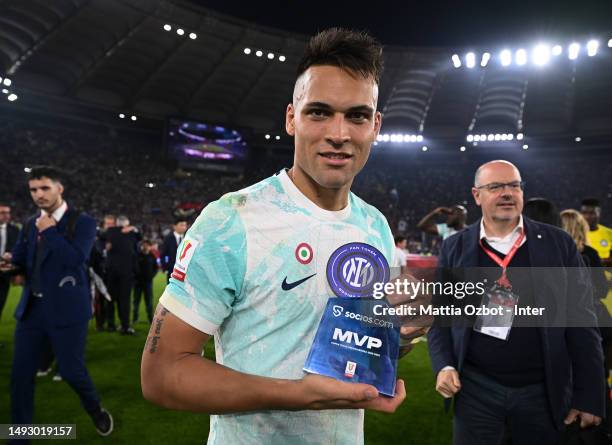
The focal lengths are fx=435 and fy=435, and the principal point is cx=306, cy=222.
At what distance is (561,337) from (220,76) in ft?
83.6

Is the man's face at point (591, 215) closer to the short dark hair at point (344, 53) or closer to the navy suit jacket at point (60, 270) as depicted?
the short dark hair at point (344, 53)

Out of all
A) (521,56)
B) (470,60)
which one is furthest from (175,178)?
(521,56)

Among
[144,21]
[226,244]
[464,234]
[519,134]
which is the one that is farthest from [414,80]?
[226,244]

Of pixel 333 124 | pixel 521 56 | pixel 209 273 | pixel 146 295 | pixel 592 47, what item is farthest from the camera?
pixel 521 56

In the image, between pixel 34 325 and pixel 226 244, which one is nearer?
pixel 226 244

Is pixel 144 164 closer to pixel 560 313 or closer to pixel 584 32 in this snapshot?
pixel 584 32

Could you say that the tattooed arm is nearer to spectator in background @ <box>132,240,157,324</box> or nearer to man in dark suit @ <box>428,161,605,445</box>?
man in dark suit @ <box>428,161,605,445</box>

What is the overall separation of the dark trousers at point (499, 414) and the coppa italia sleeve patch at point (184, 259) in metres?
2.14

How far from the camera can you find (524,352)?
2.49m

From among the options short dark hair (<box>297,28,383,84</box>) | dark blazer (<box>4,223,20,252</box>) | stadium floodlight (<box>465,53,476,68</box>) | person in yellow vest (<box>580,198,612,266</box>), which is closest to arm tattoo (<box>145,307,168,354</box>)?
short dark hair (<box>297,28,383,84</box>)

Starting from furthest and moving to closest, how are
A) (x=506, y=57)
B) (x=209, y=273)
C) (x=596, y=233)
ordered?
(x=506, y=57), (x=596, y=233), (x=209, y=273)

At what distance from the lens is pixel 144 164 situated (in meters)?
31.0

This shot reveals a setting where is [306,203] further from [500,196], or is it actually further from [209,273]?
[500,196]

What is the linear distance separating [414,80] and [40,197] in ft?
89.7
